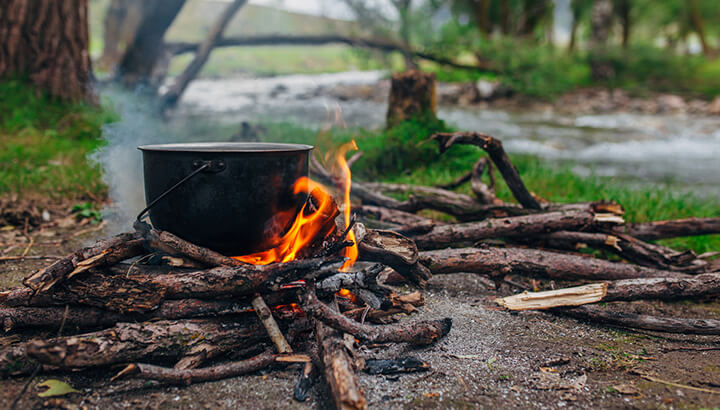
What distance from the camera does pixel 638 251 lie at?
3.28 m

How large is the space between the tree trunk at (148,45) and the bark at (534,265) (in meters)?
7.29

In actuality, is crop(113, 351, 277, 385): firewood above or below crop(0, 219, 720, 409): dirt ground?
above

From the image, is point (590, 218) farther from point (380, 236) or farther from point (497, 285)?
point (380, 236)

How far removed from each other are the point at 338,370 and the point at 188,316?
822 mm

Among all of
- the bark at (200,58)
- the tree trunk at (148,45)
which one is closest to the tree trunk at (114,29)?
the tree trunk at (148,45)

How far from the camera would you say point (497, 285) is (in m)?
3.10

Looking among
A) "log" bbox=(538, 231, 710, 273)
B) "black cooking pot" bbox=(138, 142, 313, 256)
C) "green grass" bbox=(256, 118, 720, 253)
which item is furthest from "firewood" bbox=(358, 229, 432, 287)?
"green grass" bbox=(256, 118, 720, 253)

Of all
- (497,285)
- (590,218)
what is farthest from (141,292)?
(590,218)

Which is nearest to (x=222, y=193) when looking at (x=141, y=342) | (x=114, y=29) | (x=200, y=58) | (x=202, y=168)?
(x=202, y=168)

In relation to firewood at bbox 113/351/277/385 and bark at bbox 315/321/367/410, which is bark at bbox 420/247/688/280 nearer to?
bark at bbox 315/321/367/410

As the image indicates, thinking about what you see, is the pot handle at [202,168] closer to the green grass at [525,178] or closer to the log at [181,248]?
the log at [181,248]

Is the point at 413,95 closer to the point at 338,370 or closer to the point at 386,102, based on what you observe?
the point at 338,370

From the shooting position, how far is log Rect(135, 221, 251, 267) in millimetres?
2189

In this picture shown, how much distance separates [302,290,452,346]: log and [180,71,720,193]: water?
6267 mm
